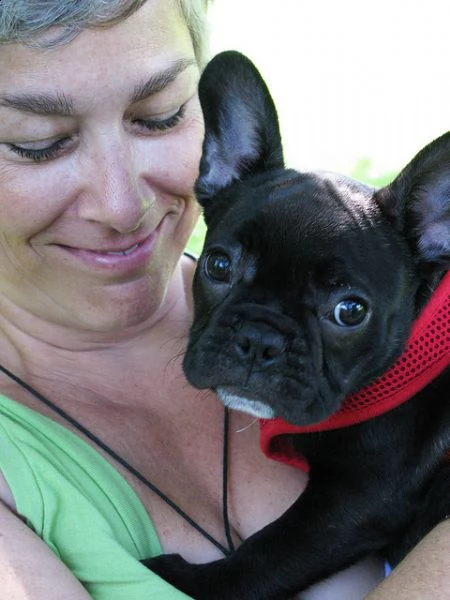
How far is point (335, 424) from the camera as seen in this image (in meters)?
2.75

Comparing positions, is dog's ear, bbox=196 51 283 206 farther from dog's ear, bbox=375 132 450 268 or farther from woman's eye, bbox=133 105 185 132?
dog's ear, bbox=375 132 450 268

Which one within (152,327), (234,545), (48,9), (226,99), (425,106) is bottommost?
(425,106)

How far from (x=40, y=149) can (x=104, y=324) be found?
1.95ft

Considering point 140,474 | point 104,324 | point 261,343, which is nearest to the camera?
point 261,343

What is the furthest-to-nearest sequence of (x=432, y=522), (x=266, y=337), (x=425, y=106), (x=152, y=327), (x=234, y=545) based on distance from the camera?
(x=425, y=106)
(x=152, y=327)
(x=234, y=545)
(x=432, y=522)
(x=266, y=337)

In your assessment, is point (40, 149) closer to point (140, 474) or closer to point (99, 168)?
point (99, 168)

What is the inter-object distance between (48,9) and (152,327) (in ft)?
3.74

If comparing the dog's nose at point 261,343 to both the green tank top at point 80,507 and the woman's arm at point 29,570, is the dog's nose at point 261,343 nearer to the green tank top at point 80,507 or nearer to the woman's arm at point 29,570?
the green tank top at point 80,507

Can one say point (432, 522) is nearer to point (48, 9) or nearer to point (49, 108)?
point (49, 108)

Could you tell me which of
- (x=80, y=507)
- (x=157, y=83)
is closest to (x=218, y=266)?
(x=157, y=83)

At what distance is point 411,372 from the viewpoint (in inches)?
105

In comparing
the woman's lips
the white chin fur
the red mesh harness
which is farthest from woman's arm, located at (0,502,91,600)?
the woman's lips

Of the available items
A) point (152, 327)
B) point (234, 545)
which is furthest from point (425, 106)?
point (234, 545)

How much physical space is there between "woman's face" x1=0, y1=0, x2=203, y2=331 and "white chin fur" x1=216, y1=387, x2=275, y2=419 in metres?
0.53
